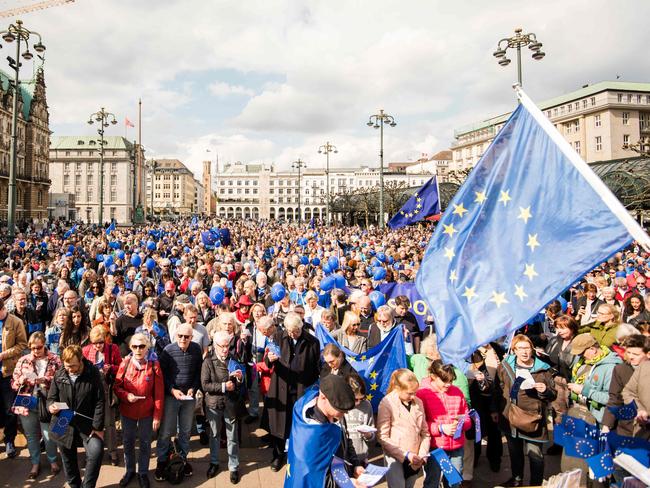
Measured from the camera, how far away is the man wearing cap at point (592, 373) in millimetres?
4344

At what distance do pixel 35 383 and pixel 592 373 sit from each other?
549 cm

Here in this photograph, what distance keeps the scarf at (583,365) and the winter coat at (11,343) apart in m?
6.26

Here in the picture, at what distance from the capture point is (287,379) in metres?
5.30

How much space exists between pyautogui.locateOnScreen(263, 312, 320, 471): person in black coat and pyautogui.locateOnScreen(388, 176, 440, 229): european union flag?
6.84 metres

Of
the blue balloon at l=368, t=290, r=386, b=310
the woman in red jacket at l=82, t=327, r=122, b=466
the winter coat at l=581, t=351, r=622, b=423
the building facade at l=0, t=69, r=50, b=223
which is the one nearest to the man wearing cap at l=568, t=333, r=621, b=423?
the winter coat at l=581, t=351, r=622, b=423

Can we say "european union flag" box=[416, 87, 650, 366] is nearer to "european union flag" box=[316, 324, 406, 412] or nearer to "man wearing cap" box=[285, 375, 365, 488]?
"man wearing cap" box=[285, 375, 365, 488]

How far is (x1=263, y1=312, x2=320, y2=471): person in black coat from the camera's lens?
207 inches

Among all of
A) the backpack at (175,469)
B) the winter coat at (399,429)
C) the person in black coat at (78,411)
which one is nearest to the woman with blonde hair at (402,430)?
the winter coat at (399,429)

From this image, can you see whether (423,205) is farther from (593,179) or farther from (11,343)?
(11,343)

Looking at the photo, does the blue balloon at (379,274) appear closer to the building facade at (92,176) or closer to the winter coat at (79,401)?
the winter coat at (79,401)

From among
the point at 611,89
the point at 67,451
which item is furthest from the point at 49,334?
the point at 611,89

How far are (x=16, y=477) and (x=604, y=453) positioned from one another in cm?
568

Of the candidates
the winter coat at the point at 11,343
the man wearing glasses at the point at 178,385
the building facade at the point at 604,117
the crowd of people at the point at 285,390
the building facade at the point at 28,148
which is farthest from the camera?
the building facade at the point at 28,148

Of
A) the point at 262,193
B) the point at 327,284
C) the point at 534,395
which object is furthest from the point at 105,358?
the point at 262,193
